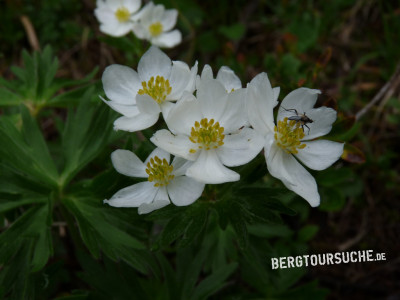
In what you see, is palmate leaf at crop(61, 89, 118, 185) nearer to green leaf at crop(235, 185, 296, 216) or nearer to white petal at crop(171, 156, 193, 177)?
white petal at crop(171, 156, 193, 177)

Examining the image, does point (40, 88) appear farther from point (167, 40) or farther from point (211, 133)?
point (211, 133)

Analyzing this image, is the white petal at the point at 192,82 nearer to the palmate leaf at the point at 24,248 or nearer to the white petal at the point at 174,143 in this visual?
the white petal at the point at 174,143

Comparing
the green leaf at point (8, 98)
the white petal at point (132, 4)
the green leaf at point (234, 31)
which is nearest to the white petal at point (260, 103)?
the green leaf at point (8, 98)

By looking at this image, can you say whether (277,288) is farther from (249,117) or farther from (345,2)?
(345,2)

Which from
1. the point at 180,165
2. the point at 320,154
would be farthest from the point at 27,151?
the point at 320,154

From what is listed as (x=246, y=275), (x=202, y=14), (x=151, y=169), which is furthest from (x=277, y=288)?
(x=202, y=14)

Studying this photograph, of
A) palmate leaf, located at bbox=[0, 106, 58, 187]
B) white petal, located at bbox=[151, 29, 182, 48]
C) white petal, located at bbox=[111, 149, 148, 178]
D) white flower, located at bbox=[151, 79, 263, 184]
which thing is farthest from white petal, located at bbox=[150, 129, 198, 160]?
white petal, located at bbox=[151, 29, 182, 48]
